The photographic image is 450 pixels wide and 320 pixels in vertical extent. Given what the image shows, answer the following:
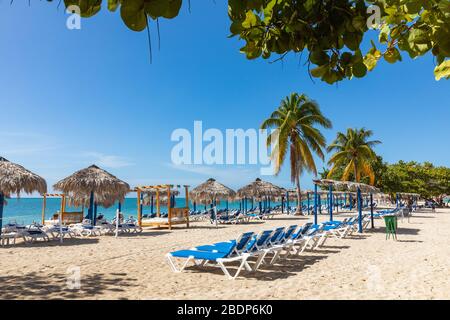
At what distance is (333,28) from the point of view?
162cm

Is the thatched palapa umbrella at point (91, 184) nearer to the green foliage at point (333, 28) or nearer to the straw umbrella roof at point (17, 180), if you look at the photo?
the straw umbrella roof at point (17, 180)

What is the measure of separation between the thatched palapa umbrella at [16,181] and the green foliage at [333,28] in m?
13.7

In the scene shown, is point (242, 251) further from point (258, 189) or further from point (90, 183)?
point (258, 189)

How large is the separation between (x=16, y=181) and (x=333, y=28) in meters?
14.5

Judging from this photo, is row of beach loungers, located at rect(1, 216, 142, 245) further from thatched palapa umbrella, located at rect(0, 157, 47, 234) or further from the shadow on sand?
the shadow on sand

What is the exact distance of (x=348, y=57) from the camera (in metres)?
1.62

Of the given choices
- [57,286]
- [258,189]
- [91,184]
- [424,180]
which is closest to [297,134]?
[258,189]

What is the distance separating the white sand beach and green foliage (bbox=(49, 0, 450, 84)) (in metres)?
4.05

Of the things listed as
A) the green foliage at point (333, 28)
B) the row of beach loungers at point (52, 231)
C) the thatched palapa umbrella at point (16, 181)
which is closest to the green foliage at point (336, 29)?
the green foliage at point (333, 28)

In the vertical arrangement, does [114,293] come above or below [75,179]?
below
